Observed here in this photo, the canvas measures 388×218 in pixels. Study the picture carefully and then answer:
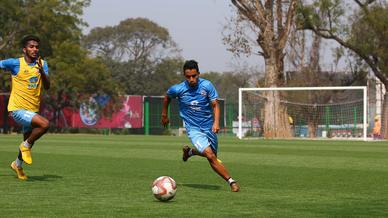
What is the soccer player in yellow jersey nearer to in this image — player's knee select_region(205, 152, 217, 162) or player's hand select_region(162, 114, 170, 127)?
player's hand select_region(162, 114, 170, 127)

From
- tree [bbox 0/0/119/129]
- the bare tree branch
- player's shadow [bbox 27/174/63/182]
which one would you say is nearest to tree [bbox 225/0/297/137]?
the bare tree branch

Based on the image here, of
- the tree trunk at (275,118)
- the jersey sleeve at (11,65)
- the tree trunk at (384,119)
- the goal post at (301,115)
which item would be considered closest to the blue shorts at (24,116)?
the jersey sleeve at (11,65)

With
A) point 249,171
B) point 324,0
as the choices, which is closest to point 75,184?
point 249,171

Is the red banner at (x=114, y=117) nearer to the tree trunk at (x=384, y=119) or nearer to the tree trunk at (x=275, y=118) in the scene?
the tree trunk at (x=275, y=118)

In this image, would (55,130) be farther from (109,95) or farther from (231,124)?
(231,124)

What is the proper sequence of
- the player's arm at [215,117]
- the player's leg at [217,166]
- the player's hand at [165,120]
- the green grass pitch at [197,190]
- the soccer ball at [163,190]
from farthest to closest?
the player's hand at [165,120], the player's arm at [215,117], the player's leg at [217,166], the soccer ball at [163,190], the green grass pitch at [197,190]

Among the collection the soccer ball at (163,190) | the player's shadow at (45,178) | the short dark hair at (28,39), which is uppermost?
the short dark hair at (28,39)

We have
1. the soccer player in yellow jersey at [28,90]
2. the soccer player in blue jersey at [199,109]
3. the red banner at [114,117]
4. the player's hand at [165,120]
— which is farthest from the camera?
the red banner at [114,117]

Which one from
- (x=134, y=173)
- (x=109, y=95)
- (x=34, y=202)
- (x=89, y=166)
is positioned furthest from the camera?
(x=109, y=95)

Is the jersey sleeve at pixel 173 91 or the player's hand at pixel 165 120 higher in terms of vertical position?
the jersey sleeve at pixel 173 91

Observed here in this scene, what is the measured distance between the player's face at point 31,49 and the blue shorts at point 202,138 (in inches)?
101

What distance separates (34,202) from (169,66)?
83558mm

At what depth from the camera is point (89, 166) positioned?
15.6m

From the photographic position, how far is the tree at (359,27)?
44.4m
